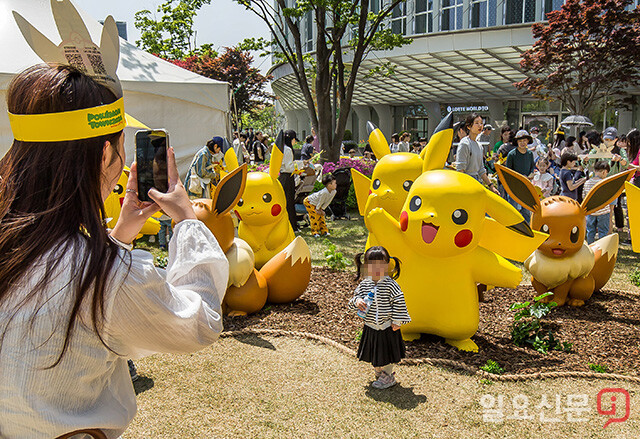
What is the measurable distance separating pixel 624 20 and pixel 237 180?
15.9 metres

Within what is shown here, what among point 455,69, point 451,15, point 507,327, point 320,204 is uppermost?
point 451,15

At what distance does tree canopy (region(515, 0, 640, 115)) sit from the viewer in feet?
54.3

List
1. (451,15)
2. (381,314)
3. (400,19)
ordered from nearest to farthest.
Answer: (381,314) → (451,15) → (400,19)

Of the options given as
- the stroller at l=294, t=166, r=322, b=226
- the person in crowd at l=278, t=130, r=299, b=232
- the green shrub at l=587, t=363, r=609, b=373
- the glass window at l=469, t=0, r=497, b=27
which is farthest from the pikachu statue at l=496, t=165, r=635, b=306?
the glass window at l=469, t=0, r=497, b=27

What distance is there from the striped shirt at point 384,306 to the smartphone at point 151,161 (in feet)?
8.45

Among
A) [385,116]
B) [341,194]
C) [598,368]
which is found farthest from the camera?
[385,116]

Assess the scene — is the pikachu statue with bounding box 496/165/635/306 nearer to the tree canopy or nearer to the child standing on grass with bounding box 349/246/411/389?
the child standing on grass with bounding box 349/246/411/389

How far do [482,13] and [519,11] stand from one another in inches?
63.4

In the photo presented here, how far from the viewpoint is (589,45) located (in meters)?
17.2

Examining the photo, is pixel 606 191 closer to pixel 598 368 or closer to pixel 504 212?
pixel 504 212

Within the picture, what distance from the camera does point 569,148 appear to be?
11.8 m

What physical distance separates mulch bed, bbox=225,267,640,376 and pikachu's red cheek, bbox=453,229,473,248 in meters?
0.95

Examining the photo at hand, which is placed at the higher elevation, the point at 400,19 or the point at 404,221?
the point at 400,19

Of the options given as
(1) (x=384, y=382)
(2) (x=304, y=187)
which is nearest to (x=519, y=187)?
(1) (x=384, y=382)
